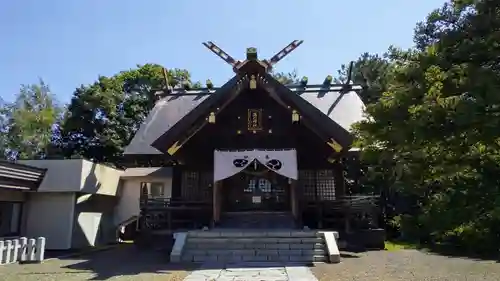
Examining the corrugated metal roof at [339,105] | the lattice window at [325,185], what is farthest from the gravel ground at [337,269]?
the corrugated metal roof at [339,105]

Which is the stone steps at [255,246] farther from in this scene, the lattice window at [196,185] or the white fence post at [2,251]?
the white fence post at [2,251]

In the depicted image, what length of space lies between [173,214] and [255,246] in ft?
14.3

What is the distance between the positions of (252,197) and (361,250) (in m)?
4.30

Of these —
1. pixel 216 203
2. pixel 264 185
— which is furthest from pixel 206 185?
pixel 264 185

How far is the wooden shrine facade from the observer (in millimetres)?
12852

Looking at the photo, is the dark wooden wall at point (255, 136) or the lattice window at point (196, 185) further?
the lattice window at point (196, 185)

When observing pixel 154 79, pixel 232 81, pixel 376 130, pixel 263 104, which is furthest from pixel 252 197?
pixel 154 79

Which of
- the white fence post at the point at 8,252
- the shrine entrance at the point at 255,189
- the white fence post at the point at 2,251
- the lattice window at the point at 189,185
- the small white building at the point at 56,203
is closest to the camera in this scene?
the white fence post at the point at 2,251

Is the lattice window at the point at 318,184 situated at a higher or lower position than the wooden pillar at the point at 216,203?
higher

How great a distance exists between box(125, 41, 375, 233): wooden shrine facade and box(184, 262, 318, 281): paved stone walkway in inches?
161

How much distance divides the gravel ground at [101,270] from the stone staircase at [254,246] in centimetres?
85

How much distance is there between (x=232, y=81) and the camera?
42.7ft

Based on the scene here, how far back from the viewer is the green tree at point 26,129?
28.5 metres

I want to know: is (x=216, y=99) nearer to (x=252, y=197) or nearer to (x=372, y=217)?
(x=252, y=197)
